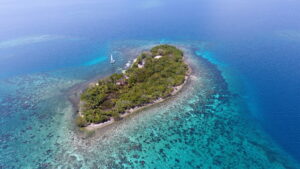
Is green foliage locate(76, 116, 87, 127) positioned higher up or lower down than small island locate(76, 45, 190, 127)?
lower down

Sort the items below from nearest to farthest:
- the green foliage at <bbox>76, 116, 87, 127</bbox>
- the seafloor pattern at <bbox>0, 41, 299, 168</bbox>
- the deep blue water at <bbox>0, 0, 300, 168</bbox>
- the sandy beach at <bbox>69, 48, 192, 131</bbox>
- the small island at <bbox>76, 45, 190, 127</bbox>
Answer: the seafloor pattern at <bbox>0, 41, 299, 168</bbox>, the green foliage at <bbox>76, 116, 87, 127</bbox>, the deep blue water at <bbox>0, 0, 300, 168</bbox>, the sandy beach at <bbox>69, 48, 192, 131</bbox>, the small island at <bbox>76, 45, 190, 127</bbox>

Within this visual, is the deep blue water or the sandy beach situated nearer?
the deep blue water

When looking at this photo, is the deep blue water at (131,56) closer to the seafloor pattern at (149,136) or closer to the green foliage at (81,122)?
the seafloor pattern at (149,136)

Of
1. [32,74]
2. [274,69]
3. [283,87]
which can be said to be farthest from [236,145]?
[32,74]

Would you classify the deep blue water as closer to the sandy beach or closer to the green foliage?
the sandy beach

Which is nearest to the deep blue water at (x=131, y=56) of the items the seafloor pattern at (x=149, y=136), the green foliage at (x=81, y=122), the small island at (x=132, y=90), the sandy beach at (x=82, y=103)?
the seafloor pattern at (x=149, y=136)

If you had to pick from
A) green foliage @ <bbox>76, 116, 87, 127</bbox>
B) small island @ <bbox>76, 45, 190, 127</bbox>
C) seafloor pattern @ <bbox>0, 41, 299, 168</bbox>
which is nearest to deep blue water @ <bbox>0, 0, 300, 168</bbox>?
seafloor pattern @ <bbox>0, 41, 299, 168</bbox>

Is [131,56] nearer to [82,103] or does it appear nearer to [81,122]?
[82,103]
